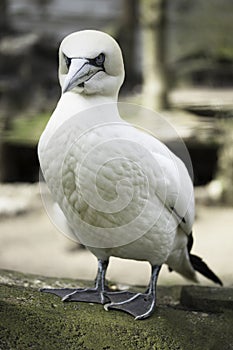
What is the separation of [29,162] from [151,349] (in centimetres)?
512

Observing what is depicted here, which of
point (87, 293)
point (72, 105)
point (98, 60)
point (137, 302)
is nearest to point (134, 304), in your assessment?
point (137, 302)

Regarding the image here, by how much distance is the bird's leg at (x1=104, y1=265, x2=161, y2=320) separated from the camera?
2.08m

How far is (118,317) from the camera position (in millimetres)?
2045

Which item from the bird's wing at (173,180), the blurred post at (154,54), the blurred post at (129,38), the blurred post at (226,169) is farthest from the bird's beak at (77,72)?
the blurred post at (129,38)

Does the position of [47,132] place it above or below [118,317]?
above

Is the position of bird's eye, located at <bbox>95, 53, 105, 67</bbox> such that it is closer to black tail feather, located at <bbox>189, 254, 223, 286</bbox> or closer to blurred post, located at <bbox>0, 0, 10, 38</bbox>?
black tail feather, located at <bbox>189, 254, 223, 286</bbox>

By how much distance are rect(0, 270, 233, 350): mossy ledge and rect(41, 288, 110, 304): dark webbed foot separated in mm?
30

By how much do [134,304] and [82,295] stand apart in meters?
0.16

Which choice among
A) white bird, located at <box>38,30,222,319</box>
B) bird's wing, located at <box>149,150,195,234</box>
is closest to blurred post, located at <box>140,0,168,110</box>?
bird's wing, located at <box>149,150,195,234</box>

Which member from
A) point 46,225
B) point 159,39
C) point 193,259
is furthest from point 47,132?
point 159,39

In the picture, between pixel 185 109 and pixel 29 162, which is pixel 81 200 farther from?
pixel 29 162

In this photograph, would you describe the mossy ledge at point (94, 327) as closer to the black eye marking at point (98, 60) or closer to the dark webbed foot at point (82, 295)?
the dark webbed foot at point (82, 295)

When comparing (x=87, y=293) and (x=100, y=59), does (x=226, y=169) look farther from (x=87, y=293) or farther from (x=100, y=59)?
(x=100, y=59)

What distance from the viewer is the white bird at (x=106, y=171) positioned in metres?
1.93
